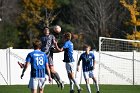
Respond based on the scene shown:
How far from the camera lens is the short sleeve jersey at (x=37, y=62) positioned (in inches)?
799

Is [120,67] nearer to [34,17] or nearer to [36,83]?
[36,83]

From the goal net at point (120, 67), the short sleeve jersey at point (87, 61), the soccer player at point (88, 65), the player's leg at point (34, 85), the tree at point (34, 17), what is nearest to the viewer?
the player's leg at point (34, 85)

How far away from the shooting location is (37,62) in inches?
800

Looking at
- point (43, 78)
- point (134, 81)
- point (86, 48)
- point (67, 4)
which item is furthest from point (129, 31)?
point (43, 78)

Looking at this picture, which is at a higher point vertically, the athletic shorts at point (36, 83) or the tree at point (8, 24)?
the tree at point (8, 24)

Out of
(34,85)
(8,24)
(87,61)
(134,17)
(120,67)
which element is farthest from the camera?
(8,24)

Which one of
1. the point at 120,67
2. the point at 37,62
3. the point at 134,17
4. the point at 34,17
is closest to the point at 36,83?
the point at 37,62

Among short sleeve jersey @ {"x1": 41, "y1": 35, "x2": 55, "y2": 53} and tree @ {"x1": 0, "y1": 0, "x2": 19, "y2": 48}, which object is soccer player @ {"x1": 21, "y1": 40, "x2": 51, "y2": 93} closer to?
short sleeve jersey @ {"x1": 41, "y1": 35, "x2": 55, "y2": 53}

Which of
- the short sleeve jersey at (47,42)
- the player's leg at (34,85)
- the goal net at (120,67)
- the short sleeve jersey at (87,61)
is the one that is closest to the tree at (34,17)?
the goal net at (120,67)

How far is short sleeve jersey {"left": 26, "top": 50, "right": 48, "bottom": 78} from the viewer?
20297 mm

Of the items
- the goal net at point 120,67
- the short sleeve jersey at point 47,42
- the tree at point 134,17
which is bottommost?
the goal net at point 120,67

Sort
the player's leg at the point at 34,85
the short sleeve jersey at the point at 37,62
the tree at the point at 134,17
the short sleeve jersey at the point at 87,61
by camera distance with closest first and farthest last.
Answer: the player's leg at the point at 34,85, the short sleeve jersey at the point at 37,62, the short sleeve jersey at the point at 87,61, the tree at the point at 134,17

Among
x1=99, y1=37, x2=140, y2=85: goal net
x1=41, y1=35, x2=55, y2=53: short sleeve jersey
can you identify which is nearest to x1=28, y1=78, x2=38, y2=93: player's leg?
x1=41, y1=35, x2=55, y2=53: short sleeve jersey

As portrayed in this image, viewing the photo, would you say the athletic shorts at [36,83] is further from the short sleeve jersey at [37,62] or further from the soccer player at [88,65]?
the soccer player at [88,65]
